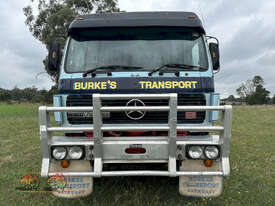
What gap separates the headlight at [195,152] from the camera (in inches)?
102

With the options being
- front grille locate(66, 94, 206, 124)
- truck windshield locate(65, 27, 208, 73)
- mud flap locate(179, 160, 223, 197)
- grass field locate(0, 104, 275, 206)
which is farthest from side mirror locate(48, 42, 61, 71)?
mud flap locate(179, 160, 223, 197)

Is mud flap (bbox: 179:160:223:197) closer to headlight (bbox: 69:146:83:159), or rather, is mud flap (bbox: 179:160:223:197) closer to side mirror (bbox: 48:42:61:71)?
headlight (bbox: 69:146:83:159)

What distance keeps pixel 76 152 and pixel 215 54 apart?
2759 millimetres

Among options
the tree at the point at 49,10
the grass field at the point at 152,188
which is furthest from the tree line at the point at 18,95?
the grass field at the point at 152,188

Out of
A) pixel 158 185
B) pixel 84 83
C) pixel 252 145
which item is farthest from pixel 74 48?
pixel 252 145

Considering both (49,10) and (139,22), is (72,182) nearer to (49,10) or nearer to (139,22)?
(139,22)

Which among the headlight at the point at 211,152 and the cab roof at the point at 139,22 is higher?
the cab roof at the point at 139,22

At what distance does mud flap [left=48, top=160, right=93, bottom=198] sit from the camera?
105 inches

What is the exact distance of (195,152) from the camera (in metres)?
2.61

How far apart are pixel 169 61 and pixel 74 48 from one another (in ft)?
4.94

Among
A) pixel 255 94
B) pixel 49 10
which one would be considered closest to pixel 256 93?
pixel 255 94

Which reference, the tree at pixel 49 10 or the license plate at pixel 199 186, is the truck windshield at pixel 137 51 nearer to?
the license plate at pixel 199 186

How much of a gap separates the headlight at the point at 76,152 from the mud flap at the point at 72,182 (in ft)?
0.31

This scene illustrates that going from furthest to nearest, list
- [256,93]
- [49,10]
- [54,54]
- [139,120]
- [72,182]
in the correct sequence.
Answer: [256,93]
[49,10]
[54,54]
[139,120]
[72,182]
